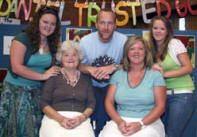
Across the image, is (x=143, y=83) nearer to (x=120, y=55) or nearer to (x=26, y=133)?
(x=120, y=55)

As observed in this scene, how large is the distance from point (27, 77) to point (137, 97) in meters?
0.92

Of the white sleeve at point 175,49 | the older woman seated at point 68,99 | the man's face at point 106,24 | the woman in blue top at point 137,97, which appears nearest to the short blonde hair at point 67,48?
the older woman seated at point 68,99

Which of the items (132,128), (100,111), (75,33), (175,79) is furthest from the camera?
(75,33)

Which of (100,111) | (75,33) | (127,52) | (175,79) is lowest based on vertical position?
(100,111)

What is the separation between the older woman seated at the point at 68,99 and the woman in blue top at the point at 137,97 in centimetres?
19

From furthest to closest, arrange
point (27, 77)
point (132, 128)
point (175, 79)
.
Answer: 1. point (175, 79)
2. point (27, 77)
3. point (132, 128)

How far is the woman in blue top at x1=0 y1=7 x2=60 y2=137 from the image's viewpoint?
2.45 meters

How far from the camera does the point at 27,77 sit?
8.09 feet

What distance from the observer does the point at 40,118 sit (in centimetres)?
261

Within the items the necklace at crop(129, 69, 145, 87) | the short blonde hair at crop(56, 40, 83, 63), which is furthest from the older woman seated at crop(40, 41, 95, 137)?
the necklace at crop(129, 69, 145, 87)

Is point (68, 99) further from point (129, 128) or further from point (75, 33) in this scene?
point (75, 33)

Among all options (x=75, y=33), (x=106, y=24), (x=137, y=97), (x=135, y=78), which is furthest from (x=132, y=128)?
(x=75, y=33)

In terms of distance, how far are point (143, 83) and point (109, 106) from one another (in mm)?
344

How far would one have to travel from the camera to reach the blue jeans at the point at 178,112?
8.23 feet
